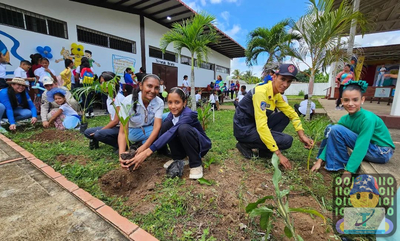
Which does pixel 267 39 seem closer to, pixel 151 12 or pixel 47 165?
pixel 151 12

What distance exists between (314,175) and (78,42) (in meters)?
8.08

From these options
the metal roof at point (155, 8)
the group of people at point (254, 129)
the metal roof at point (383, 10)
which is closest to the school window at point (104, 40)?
the metal roof at point (155, 8)

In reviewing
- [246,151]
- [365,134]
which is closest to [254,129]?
[246,151]

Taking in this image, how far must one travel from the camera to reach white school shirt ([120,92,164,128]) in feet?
7.52

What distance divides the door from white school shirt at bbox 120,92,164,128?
812cm

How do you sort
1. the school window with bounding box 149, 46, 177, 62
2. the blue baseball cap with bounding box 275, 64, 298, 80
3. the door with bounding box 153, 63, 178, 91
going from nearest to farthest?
the blue baseball cap with bounding box 275, 64, 298, 80 → the school window with bounding box 149, 46, 177, 62 → the door with bounding box 153, 63, 178, 91

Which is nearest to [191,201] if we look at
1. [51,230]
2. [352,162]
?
→ [51,230]

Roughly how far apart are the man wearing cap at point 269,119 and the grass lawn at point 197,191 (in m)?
0.25

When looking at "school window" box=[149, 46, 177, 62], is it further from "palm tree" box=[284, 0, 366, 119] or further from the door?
"palm tree" box=[284, 0, 366, 119]

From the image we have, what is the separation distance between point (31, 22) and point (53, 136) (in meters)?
4.75

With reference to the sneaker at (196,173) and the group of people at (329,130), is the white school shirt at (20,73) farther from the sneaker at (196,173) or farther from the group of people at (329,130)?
the group of people at (329,130)

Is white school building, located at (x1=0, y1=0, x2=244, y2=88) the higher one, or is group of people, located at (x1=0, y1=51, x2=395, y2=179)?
white school building, located at (x1=0, y1=0, x2=244, y2=88)

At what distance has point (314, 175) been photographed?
79.7 inches

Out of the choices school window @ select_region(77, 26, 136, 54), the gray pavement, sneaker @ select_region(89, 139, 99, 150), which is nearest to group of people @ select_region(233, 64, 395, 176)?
the gray pavement
